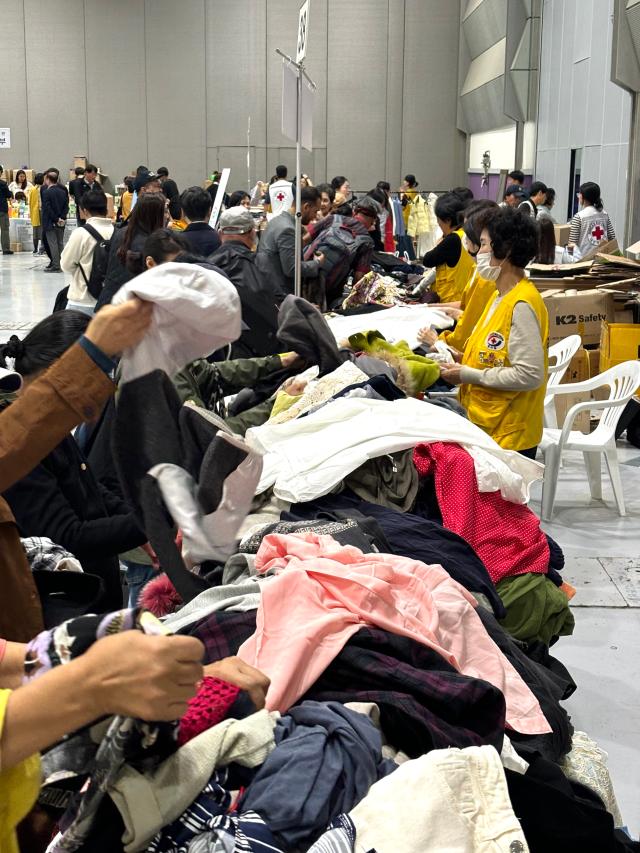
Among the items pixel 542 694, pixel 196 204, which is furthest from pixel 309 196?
pixel 542 694

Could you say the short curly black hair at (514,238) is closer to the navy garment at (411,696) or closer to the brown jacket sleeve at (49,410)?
the navy garment at (411,696)

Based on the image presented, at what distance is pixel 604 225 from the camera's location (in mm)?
10414

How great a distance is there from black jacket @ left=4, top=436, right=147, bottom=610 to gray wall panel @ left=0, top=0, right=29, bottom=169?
81.4 ft

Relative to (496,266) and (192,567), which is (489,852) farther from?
(496,266)

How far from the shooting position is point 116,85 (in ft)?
83.7

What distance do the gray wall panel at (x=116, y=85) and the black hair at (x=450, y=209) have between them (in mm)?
19329

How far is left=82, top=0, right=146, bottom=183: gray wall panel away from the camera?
992 inches

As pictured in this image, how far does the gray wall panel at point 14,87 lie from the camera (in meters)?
25.2

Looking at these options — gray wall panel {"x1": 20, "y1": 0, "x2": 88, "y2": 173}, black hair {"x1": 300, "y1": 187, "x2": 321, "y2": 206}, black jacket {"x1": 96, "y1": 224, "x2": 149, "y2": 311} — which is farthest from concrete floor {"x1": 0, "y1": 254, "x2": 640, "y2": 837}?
gray wall panel {"x1": 20, "y1": 0, "x2": 88, "y2": 173}

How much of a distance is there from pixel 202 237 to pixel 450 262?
68.3 inches

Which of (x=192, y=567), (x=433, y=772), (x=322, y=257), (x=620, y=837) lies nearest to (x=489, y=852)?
(x=433, y=772)

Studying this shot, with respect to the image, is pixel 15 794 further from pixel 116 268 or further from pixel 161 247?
pixel 116 268

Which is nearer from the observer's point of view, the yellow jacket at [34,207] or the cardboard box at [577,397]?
the cardboard box at [577,397]

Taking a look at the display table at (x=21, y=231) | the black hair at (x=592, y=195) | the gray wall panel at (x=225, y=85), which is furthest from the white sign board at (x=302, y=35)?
the gray wall panel at (x=225, y=85)
